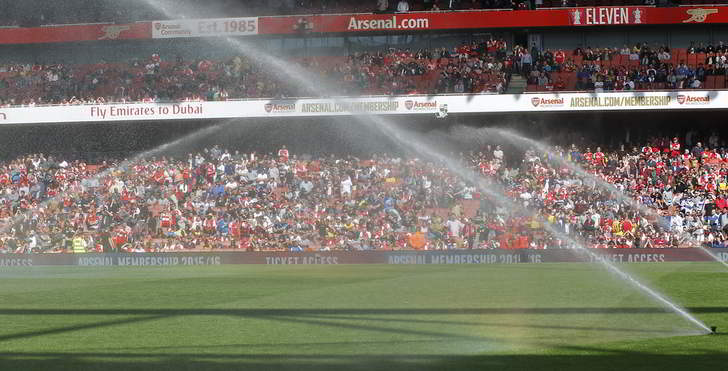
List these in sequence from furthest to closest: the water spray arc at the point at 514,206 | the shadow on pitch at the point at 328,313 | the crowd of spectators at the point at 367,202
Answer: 1. the crowd of spectators at the point at 367,202
2. the water spray arc at the point at 514,206
3. the shadow on pitch at the point at 328,313

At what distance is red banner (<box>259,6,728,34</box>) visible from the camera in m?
45.5

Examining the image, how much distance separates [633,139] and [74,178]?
26281 millimetres

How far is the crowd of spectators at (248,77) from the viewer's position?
145 feet

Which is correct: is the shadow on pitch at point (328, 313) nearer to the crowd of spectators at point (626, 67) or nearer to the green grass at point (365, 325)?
the green grass at point (365, 325)

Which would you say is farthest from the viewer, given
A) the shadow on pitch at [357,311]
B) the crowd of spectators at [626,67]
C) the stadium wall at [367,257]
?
the crowd of spectators at [626,67]

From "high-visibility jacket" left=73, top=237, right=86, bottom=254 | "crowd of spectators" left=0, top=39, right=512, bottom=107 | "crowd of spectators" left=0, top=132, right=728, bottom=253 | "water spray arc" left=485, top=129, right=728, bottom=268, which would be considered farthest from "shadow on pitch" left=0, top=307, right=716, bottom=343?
"crowd of spectators" left=0, top=39, right=512, bottom=107

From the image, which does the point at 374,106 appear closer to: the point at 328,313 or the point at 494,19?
the point at 494,19

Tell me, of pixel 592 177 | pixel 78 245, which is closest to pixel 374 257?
pixel 592 177

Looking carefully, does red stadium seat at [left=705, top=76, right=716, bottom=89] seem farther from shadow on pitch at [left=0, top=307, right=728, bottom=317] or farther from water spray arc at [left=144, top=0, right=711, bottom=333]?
shadow on pitch at [left=0, top=307, right=728, bottom=317]

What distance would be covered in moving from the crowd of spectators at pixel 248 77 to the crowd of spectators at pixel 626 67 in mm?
1876

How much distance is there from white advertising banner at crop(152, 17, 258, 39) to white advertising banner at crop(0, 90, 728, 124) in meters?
4.58

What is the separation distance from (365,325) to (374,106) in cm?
3093

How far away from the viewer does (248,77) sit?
4588 centimetres

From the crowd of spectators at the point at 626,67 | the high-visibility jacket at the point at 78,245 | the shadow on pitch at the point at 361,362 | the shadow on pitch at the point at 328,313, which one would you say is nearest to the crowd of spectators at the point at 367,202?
the high-visibility jacket at the point at 78,245
